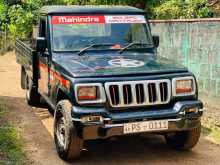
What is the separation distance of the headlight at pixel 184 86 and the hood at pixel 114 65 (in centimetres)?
15

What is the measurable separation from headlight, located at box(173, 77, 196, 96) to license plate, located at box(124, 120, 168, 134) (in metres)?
0.44

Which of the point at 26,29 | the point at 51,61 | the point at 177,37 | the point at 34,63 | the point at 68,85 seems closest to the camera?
the point at 68,85

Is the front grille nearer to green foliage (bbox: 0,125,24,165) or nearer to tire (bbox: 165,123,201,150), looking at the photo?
tire (bbox: 165,123,201,150)

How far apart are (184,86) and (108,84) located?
1.04m

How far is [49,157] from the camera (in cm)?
632

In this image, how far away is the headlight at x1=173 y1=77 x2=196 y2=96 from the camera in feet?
19.6

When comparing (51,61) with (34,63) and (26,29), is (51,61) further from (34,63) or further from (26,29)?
(26,29)

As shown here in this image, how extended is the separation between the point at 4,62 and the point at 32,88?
29.3 feet

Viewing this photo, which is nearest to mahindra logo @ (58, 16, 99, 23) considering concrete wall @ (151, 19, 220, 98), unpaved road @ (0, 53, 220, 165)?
unpaved road @ (0, 53, 220, 165)

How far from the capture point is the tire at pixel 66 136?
5.77m

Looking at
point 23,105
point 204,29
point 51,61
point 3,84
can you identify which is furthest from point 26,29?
point 51,61

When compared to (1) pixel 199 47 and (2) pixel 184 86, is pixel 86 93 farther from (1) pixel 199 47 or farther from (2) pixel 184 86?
(1) pixel 199 47

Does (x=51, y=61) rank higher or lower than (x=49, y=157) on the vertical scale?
higher

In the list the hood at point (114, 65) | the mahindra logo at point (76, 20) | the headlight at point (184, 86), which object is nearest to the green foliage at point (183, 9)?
the mahindra logo at point (76, 20)
